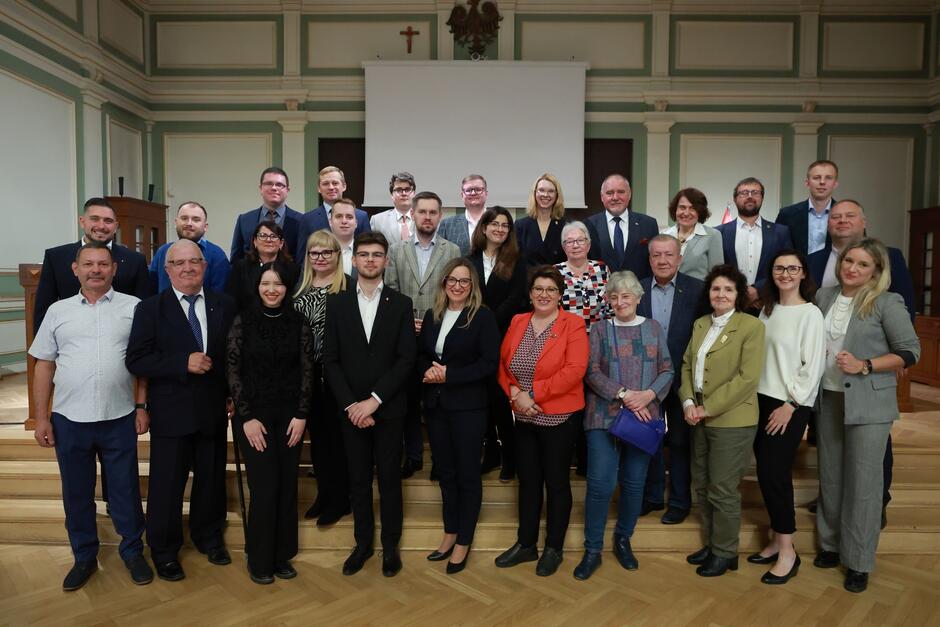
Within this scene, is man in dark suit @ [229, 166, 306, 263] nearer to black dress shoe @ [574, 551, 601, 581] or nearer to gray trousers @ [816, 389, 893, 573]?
black dress shoe @ [574, 551, 601, 581]

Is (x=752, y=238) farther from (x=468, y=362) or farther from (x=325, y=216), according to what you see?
(x=325, y=216)

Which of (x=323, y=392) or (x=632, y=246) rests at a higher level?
(x=632, y=246)

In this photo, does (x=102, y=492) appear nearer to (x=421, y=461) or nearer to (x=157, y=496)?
(x=157, y=496)

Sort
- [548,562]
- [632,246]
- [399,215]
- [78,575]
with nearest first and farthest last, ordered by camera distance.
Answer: [78,575] < [548,562] < [632,246] < [399,215]

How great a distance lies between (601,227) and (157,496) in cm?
255

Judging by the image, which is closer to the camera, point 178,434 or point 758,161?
point 178,434

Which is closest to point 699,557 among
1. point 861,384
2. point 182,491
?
point 861,384

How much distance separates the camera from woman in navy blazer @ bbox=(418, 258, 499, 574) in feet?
8.94

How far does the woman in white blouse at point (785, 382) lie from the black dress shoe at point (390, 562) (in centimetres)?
162

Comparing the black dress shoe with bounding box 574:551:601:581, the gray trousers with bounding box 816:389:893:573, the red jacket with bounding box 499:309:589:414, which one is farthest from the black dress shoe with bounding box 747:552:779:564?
the red jacket with bounding box 499:309:589:414

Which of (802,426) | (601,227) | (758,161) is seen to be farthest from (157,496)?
(758,161)

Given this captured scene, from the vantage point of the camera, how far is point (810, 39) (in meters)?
8.17

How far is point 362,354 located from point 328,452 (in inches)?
24.3

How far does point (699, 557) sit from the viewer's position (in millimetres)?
2918
